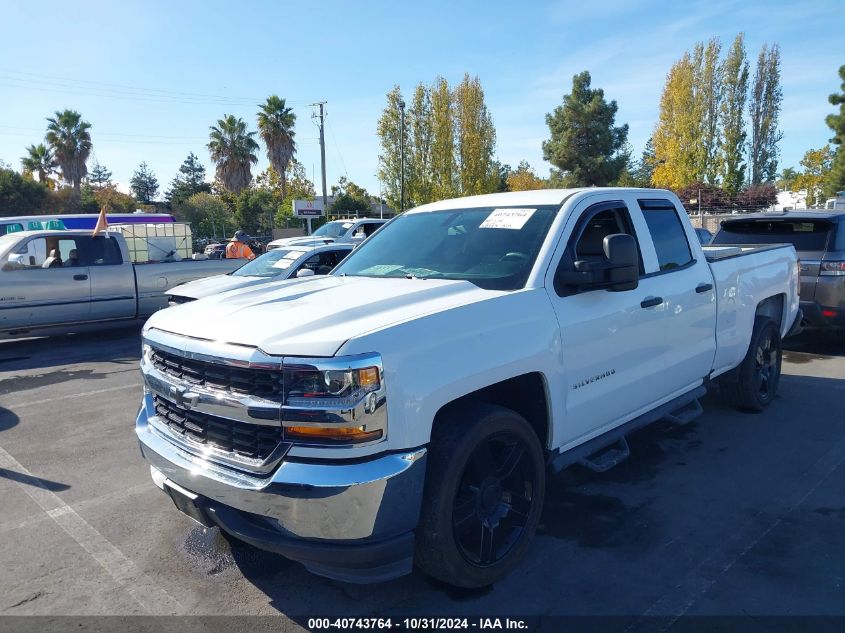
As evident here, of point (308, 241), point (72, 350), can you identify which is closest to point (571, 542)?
point (72, 350)

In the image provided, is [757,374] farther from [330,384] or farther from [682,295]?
[330,384]

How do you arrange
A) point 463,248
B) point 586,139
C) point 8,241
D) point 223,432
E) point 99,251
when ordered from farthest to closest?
point 586,139 < point 99,251 < point 8,241 < point 463,248 < point 223,432

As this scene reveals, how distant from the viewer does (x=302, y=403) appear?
259 cm

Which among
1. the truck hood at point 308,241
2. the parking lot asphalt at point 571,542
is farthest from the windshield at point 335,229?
the parking lot asphalt at point 571,542

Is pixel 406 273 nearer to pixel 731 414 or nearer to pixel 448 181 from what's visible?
pixel 731 414

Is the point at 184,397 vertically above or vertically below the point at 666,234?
below

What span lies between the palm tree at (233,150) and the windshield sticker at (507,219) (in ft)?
169

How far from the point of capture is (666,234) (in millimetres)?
4766

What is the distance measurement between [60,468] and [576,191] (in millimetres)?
4459

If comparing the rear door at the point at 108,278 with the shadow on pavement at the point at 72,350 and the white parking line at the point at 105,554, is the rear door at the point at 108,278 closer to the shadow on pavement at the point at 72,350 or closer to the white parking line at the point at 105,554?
the shadow on pavement at the point at 72,350

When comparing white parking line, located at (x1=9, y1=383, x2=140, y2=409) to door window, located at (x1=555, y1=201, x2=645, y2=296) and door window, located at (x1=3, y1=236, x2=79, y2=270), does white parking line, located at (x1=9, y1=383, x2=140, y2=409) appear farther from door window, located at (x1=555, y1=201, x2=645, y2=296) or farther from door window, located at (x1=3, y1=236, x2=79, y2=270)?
door window, located at (x1=555, y1=201, x2=645, y2=296)

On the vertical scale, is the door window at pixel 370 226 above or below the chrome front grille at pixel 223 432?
above

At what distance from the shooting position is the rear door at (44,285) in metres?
9.74

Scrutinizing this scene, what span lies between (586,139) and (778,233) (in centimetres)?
3911
